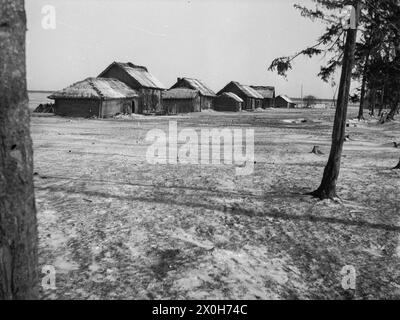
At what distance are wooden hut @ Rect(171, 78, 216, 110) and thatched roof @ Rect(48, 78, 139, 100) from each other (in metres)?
18.9

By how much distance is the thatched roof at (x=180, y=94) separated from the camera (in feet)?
165

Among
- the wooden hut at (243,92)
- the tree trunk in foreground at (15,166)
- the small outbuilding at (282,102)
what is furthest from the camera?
the small outbuilding at (282,102)

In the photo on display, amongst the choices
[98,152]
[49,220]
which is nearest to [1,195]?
[49,220]

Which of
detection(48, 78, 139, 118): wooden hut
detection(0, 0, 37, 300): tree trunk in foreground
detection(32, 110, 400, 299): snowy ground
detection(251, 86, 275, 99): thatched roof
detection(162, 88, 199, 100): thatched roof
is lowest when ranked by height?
detection(32, 110, 400, 299): snowy ground

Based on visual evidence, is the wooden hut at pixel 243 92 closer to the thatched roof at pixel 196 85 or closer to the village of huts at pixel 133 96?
the village of huts at pixel 133 96

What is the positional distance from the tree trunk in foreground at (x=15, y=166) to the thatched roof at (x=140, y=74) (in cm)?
3987

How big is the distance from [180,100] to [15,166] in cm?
4909

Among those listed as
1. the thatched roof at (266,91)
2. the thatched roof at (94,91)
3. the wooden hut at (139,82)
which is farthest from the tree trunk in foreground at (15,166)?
the thatched roof at (266,91)

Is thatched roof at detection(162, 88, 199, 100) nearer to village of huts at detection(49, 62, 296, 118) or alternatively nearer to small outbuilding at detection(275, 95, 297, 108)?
village of huts at detection(49, 62, 296, 118)

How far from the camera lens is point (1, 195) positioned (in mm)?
2619

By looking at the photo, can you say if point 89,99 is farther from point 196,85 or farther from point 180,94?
point 196,85

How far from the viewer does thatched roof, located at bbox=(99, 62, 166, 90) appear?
41263mm

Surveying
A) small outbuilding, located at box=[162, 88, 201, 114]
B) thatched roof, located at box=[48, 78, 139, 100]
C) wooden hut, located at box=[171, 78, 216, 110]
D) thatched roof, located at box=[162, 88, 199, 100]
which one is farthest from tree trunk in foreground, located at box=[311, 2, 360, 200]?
wooden hut, located at box=[171, 78, 216, 110]

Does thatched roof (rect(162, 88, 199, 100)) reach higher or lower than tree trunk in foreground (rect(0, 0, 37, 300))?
higher
